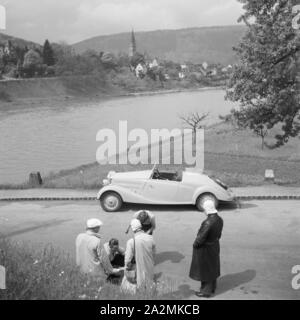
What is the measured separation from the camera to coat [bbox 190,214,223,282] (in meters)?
7.57

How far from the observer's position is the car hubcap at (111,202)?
13.3 meters

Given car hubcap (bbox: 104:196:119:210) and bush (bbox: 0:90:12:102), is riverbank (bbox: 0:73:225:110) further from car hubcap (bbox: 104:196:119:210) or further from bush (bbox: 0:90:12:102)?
car hubcap (bbox: 104:196:119:210)

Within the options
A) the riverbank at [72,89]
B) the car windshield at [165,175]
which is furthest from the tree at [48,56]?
the car windshield at [165,175]

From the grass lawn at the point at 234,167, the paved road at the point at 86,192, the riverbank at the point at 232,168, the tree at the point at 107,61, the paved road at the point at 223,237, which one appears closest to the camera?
the paved road at the point at 223,237

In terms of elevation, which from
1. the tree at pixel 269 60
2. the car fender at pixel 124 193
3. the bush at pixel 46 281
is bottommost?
the bush at pixel 46 281

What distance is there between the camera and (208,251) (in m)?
7.73

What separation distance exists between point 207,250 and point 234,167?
1536 centimetres

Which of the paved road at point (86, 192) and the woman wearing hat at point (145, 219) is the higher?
the woman wearing hat at point (145, 219)

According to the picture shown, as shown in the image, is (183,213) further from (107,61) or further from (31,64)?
(107,61)

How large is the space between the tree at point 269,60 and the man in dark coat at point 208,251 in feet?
29.6

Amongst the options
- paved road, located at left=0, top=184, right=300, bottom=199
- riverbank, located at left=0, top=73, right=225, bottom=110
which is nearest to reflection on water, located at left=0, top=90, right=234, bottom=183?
paved road, located at left=0, top=184, right=300, bottom=199

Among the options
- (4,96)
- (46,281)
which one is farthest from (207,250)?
(4,96)

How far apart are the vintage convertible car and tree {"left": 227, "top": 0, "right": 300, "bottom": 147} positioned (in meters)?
4.55

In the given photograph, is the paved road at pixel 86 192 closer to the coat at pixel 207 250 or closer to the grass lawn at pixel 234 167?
the grass lawn at pixel 234 167
